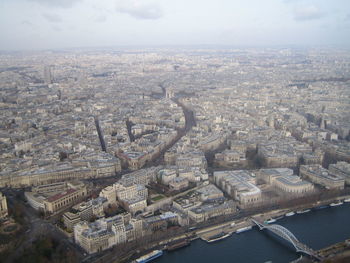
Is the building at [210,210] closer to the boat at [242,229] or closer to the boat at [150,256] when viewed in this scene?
the boat at [242,229]

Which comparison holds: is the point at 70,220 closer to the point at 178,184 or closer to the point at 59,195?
the point at 59,195

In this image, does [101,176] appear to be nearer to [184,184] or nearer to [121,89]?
[184,184]

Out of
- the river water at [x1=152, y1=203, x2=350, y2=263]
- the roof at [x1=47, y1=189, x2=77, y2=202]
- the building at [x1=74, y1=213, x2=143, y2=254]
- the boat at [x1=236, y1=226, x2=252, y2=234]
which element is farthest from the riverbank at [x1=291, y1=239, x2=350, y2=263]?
the roof at [x1=47, y1=189, x2=77, y2=202]

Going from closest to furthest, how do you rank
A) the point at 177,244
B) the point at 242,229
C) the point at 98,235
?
the point at 98,235 → the point at 177,244 → the point at 242,229

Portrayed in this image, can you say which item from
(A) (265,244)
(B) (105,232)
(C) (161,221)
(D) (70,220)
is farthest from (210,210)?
(D) (70,220)

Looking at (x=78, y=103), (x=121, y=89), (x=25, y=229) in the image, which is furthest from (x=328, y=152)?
(x=121, y=89)

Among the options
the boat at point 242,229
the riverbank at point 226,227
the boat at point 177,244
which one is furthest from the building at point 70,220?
the boat at point 242,229
